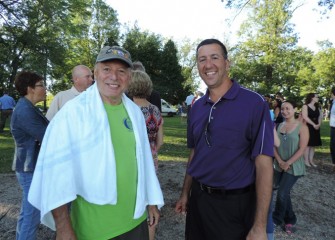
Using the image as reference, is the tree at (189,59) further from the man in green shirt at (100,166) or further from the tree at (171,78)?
the man in green shirt at (100,166)

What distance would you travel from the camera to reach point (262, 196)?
2244 mm

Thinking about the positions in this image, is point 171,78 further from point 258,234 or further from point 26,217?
point 258,234

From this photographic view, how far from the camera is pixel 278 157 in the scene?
173 inches

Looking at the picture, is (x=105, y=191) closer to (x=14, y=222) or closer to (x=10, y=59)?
(x=14, y=222)

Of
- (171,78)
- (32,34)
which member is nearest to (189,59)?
(171,78)

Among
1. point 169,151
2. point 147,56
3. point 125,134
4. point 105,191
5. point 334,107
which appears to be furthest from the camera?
point 147,56

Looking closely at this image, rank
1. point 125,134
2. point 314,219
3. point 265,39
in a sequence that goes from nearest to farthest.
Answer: point 125,134
point 314,219
point 265,39

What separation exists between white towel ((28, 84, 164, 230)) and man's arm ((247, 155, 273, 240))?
1066 mm

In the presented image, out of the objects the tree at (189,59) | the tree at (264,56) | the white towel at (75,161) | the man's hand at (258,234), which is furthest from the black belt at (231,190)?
the tree at (189,59)

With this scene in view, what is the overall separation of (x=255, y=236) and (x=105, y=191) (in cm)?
116

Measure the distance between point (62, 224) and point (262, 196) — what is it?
4.66 ft

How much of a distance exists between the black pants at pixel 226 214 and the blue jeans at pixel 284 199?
88.4 inches

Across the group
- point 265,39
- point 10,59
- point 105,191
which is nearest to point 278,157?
point 105,191

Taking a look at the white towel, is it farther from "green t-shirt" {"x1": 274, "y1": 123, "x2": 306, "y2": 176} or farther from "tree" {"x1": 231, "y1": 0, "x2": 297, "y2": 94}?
"tree" {"x1": 231, "y1": 0, "x2": 297, "y2": 94}
